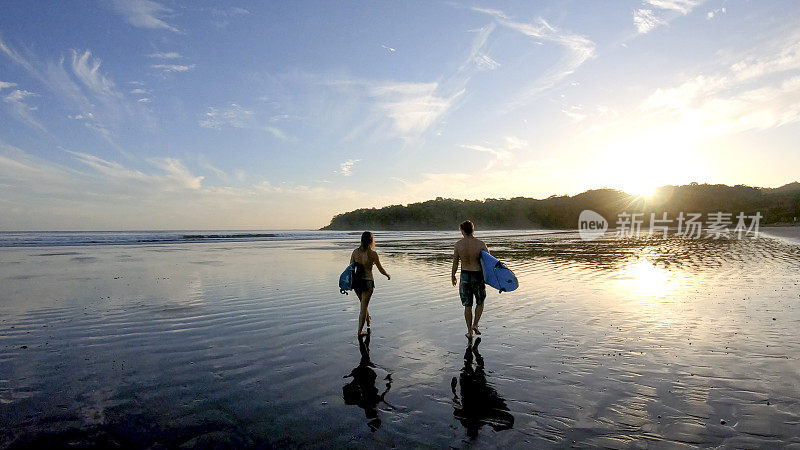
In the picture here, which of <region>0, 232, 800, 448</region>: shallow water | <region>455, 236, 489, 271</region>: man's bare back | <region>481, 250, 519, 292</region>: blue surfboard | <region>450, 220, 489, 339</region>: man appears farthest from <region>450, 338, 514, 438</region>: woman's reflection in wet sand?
<region>455, 236, 489, 271</region>: man's bare back

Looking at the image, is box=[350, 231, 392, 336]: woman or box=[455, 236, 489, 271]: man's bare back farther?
box=[455, 236, 489, 271]: man's bare back

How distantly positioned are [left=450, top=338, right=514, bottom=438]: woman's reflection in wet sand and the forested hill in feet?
443

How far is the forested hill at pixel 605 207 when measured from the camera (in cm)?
13550

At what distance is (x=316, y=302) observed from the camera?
1249 centimetres

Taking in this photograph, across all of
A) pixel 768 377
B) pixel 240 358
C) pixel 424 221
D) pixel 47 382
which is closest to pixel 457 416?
pixel 240 358

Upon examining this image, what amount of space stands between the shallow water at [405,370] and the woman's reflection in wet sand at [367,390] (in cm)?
3

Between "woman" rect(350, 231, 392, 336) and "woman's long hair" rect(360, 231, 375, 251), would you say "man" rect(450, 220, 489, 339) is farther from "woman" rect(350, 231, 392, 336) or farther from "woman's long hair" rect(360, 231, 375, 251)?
"woman's long hair" rect(360, 231, 375, 251)

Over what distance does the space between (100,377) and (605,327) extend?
9.32m

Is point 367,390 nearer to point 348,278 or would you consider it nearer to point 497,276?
point 348,278

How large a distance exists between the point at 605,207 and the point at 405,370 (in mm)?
187452

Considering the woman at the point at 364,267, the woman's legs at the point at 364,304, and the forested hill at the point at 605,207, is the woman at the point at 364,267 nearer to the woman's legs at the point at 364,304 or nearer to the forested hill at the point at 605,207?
the woman's legs at the point at 364,304

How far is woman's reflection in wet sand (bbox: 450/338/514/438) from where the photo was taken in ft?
15.7

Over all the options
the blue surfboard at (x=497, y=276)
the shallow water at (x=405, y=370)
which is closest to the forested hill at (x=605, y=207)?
the shallow water at (x=405, y=370)

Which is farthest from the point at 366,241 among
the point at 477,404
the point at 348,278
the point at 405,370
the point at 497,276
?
the point at 477,404
